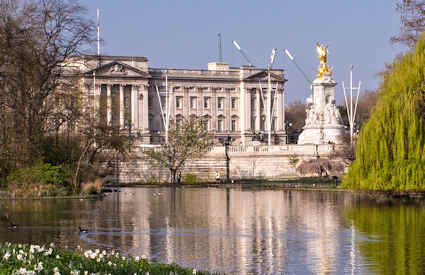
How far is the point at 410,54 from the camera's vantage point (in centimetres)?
4219

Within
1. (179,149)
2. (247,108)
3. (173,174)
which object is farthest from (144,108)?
(173,174)

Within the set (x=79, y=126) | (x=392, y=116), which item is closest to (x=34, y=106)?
(x=79, y=126)

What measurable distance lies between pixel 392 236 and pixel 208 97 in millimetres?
132380

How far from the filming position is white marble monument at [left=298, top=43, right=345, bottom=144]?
92.9 meters

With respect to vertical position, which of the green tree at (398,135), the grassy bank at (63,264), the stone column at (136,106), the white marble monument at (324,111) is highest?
the stone column at (136,106)

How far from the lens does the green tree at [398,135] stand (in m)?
41.3

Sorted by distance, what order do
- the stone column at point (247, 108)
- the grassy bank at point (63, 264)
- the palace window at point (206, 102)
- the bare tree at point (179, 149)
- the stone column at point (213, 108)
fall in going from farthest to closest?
the palace window at point (206, 102) < the stone column at point (213, 108) < the stone column at point (247, 108) < the bare tree at point (179, 149) < the grassy bank at point (63, 264)

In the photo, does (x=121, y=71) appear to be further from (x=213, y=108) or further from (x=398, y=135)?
(x=398, y=135)

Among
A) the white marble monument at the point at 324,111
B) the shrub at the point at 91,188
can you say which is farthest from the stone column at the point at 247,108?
the shrub at the point at 91,188

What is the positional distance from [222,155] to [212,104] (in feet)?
206

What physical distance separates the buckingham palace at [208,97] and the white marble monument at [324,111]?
55.9 meters

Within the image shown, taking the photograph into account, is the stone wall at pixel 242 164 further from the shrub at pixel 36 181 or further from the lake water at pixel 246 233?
the lake water at pixel 246 233

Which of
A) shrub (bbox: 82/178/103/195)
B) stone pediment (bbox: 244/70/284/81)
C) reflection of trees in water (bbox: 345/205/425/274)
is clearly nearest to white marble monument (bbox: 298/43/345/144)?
shrub (bbox: 82/178/103/195)

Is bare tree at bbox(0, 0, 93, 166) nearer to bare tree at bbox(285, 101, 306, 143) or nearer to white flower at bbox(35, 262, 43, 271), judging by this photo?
white flower at bbox(35, 262, 43, 271)
